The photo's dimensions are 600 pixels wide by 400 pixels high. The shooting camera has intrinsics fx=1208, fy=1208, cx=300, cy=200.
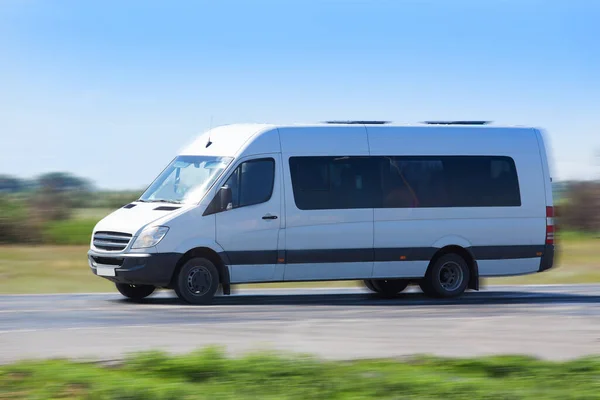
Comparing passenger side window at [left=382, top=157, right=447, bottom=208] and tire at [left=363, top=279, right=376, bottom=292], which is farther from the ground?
passenger side window at [left=382, top=157, right=447, bottom=208]

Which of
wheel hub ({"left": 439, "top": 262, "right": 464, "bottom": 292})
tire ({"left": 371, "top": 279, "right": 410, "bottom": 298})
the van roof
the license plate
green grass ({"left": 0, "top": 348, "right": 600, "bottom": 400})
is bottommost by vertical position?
green grass ({"left": 0, "top": 348, "right": 600, "bottom": 400})

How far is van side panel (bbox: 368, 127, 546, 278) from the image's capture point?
17531mm

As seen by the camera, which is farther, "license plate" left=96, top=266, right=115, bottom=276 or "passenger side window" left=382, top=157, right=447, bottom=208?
"passenger side window" left=382, top=157, right=447, bottom=208

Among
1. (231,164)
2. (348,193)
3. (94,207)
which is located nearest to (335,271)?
(348,193)

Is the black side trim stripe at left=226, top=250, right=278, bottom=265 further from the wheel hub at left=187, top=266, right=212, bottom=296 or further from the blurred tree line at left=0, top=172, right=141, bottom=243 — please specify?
the blurred tree line at left=0, top=172, right=141, bottom=243

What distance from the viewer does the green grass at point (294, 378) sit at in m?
8.05

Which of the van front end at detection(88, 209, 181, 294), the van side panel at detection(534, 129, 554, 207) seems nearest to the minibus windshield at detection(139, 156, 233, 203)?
the van front end at detection(88, 209, 181, 294)

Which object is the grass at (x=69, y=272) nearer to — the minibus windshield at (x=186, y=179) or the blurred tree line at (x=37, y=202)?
the blurred tree line at (x=37, y=202)

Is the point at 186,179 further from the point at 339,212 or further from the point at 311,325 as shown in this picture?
the point at 311,325

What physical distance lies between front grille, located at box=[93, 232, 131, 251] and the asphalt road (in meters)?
0.77

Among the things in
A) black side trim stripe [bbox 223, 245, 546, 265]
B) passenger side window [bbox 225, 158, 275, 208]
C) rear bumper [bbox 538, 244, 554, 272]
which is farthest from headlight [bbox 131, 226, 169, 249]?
rear bumper [bbox 538, 244, 554, 272]

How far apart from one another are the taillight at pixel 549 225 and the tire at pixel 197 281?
5.27 m

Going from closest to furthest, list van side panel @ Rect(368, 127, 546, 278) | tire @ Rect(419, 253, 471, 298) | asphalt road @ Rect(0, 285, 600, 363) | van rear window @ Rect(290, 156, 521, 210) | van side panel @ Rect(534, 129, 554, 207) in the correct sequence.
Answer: asphalt road @ Rect(0, 285, 600, 363) → van rear window @ Rect(290, 156, 521, 210) → van side panel @ Rect(368, 127, 546, 278) → tire @ Rect(419, 253, 471, 298) → van side panel @ Rect(534, 129, 554, 207)

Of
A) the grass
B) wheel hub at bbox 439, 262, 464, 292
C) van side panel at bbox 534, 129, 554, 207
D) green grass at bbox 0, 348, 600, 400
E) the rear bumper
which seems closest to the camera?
green grass at bbox 0, 348, 600, 400
